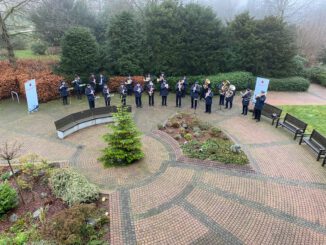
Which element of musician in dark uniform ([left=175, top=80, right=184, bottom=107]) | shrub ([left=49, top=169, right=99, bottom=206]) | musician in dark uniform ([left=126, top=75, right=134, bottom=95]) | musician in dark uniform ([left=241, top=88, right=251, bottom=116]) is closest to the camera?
shrub ([left=49, top=169, right=99, bottom=206])

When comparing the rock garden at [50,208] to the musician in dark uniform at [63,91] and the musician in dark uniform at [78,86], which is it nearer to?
the musician in dark uniform at [63,91]

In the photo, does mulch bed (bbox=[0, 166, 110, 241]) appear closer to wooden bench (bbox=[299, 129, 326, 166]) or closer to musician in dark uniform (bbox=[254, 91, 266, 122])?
wooden bench (bbox=[299, 129, 326, 166])

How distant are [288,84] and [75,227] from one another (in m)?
20.8

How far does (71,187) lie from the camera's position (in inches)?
348

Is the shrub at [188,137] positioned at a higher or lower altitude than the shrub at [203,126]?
lower

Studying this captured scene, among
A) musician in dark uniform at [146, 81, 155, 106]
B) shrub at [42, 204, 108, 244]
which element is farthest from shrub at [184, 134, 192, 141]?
shrub at [42, 204, 108, 244]

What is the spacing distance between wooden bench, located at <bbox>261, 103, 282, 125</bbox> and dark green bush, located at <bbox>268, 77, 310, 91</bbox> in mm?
7483

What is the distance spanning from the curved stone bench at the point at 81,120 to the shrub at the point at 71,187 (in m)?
3.89

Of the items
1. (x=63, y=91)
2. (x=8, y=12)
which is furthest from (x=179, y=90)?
(x=8, y=12)

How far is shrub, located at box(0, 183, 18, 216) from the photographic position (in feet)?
26.8

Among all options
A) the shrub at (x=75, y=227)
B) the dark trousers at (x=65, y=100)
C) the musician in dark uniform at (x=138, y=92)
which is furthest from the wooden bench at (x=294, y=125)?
the dark trousers at (x=65, y=100)

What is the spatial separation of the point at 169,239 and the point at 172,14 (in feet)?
55.6

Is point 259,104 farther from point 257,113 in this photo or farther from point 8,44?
point 8,44

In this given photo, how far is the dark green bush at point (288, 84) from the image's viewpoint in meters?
22.3
